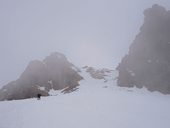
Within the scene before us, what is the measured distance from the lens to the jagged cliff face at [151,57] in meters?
57.2

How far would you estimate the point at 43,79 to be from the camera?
263 feet

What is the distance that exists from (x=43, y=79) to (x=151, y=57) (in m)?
41.1

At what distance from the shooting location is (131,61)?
2613 inches

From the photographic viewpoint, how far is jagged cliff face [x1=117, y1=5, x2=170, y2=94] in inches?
2251

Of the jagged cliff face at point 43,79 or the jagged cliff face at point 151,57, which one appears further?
the jagged cliff face at point 43,79

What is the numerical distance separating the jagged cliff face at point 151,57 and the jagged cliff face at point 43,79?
19806 mm

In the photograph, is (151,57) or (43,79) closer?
(151,57)

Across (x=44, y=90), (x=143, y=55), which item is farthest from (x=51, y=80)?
(x=143, y=55)

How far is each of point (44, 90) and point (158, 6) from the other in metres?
48.6

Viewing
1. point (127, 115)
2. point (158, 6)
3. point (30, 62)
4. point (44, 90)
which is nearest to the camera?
point (127, 115)

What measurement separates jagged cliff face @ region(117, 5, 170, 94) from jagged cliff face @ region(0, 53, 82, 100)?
780 inches

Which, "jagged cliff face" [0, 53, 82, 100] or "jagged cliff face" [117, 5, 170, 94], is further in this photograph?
"jagged cliff face" [0, 53, 82, 100]

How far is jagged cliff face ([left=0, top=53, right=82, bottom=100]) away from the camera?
72562mm

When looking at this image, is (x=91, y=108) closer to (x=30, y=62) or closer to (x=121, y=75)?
(x=121, y=75)
